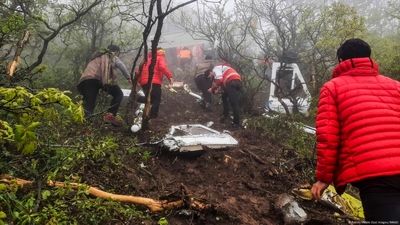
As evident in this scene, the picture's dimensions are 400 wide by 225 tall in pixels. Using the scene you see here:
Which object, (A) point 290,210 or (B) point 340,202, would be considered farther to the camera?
(B) point 340,202

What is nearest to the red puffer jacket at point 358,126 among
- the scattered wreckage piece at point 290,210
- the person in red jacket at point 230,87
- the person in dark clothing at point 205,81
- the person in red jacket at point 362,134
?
the person in red jacket at point 362,134

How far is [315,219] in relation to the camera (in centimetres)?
365

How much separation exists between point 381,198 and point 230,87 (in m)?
6.23

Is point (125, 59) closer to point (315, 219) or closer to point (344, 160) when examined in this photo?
point (315, 219)

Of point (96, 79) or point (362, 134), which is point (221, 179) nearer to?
point (362, 134)

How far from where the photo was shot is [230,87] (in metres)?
8.32

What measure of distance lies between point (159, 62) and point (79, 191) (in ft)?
17.6

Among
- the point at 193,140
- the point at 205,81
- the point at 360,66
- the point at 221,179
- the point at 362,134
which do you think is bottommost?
the point at 221,179

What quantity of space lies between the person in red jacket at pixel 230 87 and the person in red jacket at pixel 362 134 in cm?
548

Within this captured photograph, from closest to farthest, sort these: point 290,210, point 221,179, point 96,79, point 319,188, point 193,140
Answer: point 319,188, point 290,210, point 221,179, point 193,140, point 96,79

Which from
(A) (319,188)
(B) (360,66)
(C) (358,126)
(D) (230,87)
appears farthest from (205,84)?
(C) (358,126)

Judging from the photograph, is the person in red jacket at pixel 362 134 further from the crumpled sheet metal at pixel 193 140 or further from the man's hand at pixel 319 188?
the crumpled sheet metal at pixel 193 140

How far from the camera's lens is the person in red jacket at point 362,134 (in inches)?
88.1

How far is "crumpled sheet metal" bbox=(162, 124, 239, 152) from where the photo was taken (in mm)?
5465
